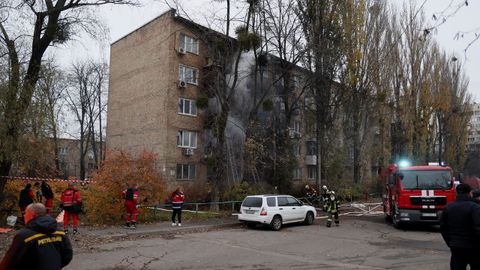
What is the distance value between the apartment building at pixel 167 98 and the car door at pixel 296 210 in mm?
11324

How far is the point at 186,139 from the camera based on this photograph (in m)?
30.1

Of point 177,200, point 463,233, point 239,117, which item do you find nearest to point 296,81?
point 239,117

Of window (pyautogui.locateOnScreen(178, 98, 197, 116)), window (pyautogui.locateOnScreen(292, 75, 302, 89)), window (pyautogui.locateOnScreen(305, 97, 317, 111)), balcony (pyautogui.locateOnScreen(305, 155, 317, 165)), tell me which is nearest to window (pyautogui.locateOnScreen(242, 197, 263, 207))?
window (pyautogui.locateOnScreen(305, 97, 317, 111))

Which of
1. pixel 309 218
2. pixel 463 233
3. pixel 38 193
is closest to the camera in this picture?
pixel 463 233

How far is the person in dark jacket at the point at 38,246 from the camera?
4.21m

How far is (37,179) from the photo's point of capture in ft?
58.0

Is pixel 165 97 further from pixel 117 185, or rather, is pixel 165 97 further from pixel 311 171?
pixel 311 171

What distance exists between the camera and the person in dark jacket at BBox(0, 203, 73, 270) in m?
4.21

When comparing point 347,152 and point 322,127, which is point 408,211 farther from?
point 347,152

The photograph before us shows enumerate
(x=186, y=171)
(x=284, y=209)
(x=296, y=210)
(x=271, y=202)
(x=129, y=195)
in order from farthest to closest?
(x=186, y=171)
(x=296, y=210)
(x=284, y=209)
(x=271, y=202)
(x=129, y=195)

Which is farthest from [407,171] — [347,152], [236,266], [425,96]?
[425,96]

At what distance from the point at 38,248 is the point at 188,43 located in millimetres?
27994

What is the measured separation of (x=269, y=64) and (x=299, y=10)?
4205mm

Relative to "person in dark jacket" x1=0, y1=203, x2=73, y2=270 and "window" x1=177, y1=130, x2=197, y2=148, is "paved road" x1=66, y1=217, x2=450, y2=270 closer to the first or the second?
"person in dark jacket" x1=0, y1=203, x2=73, y2=270
